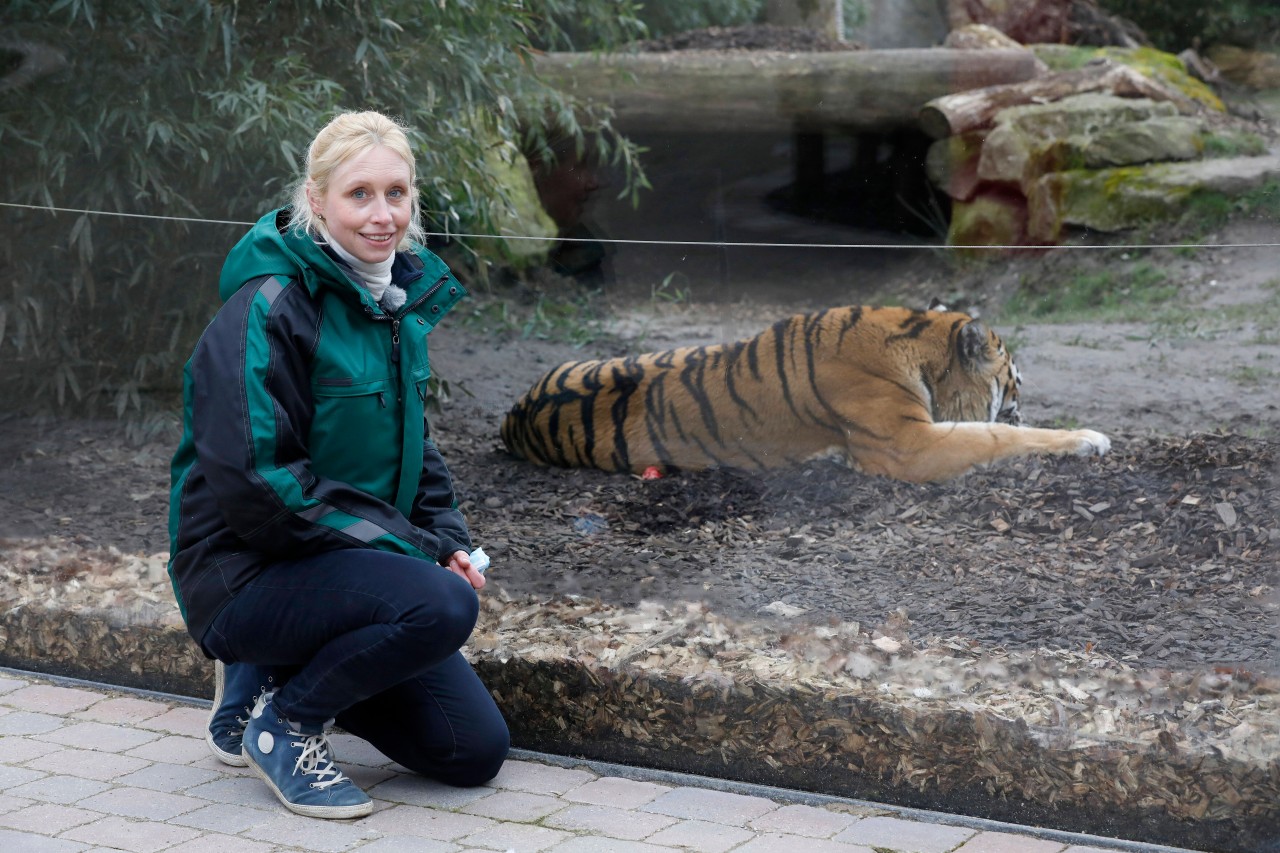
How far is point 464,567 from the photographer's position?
239 centimetres

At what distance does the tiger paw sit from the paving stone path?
0.68 m

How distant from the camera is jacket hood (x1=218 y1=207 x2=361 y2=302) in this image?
2.24 meters

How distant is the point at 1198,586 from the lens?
2.27 meters

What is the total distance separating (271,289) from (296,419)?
0.22m

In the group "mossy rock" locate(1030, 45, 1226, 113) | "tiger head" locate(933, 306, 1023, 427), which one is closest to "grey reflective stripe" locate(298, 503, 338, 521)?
"tiger head" locate(933, 306, 1023, 427)

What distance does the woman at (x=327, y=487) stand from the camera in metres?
2.17

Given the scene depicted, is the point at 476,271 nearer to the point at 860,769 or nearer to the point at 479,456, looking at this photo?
the point at 479,456

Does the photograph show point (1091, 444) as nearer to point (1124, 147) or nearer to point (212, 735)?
point (1124, 147)

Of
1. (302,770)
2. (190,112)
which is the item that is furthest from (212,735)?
(190,112)

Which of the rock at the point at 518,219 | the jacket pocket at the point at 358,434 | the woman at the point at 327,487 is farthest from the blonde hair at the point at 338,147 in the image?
the rock at the point at 518,219

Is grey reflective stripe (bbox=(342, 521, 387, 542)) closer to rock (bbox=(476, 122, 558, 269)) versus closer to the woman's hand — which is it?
the woman's hand

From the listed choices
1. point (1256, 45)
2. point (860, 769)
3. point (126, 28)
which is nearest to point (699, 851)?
point (860, 769)

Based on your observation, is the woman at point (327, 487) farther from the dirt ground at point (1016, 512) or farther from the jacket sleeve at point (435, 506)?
the dirt ground at point (1016, 512)

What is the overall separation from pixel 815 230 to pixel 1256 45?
0.76 metres
